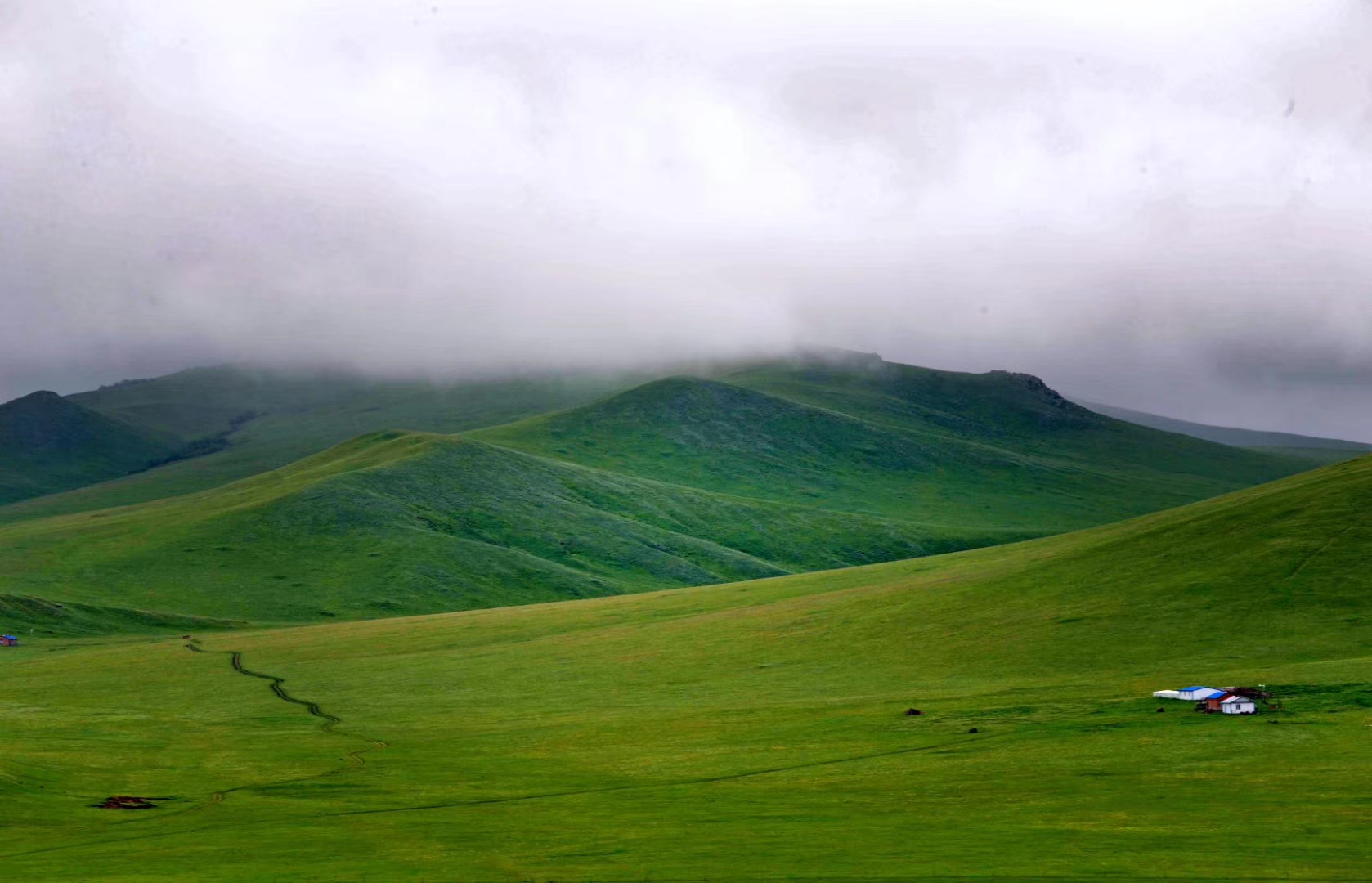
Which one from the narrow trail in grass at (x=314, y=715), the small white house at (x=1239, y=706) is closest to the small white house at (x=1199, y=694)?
the small white house at (x=1239, y=706)

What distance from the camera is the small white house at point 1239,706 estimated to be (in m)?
59.8

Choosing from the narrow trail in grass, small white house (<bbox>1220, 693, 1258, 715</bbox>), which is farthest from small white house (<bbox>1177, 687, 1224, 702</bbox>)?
the narrow trail in grass

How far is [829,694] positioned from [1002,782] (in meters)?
30.1

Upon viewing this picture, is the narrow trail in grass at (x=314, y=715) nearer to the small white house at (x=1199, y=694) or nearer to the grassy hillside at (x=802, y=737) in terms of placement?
the grassy hillside at (x=802, y=737)

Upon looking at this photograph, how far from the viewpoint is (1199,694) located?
62438 millimetres

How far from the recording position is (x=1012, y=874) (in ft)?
119

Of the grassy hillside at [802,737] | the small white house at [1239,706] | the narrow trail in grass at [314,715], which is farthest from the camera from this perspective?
the small white house at [1239,706]

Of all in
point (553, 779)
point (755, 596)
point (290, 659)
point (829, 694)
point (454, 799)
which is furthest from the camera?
point (755, 596)

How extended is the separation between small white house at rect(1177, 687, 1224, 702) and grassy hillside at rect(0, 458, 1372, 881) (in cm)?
108

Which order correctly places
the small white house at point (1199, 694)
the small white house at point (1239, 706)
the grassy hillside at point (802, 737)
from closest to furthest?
the grassy hillside at point (802, 737) → the small white house at point (1239, 706) → the small white house at point (1199, 694)

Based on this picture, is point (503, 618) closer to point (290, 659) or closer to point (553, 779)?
point (290, 659)

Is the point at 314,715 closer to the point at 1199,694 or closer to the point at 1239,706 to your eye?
the point at 1199,694

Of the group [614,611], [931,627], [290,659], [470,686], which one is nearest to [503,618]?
[614,611]

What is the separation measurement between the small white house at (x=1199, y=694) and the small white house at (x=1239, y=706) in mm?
1069
